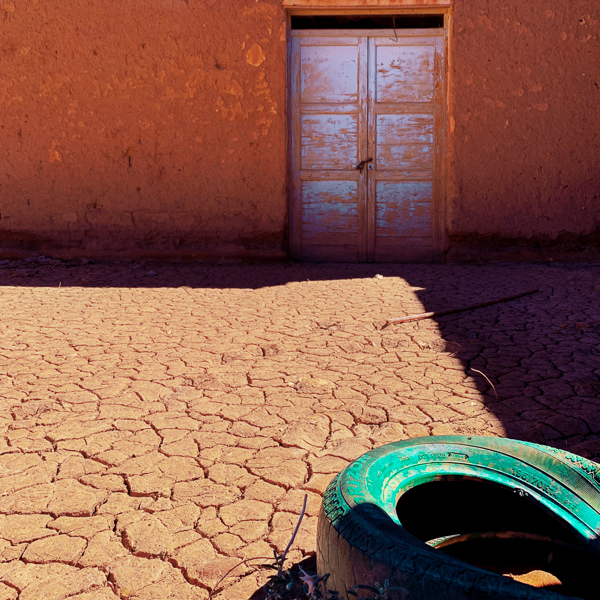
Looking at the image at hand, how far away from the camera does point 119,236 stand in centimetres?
570

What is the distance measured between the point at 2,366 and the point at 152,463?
1311 millimetres

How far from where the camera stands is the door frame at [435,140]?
5.43 m

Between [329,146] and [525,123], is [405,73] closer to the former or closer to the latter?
[329,146]

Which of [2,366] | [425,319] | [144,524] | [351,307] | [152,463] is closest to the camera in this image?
[144,524]

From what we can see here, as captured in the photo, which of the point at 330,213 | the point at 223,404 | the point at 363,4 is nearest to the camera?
the point at 223,404

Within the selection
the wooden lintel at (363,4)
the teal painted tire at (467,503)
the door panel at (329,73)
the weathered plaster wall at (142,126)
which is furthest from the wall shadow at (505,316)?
the wooden lintel at (363,4)

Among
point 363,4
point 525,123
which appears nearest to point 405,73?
point 363,4

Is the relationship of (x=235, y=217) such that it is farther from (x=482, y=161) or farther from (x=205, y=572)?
(x=205, y=572)

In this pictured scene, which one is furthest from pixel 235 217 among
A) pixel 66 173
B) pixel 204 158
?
pixel 66 173

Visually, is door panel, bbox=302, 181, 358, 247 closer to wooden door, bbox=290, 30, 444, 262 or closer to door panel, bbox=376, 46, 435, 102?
wooden door, bbox=290, 30, 444, 262

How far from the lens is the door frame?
5.43 m

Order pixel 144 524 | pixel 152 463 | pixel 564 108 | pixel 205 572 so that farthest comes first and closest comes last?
pixel 564 108, pixel 152 463, pixel 144 524, pixel 205 572

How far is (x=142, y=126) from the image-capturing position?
18.2 feet

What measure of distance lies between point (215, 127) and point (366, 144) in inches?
58.3
